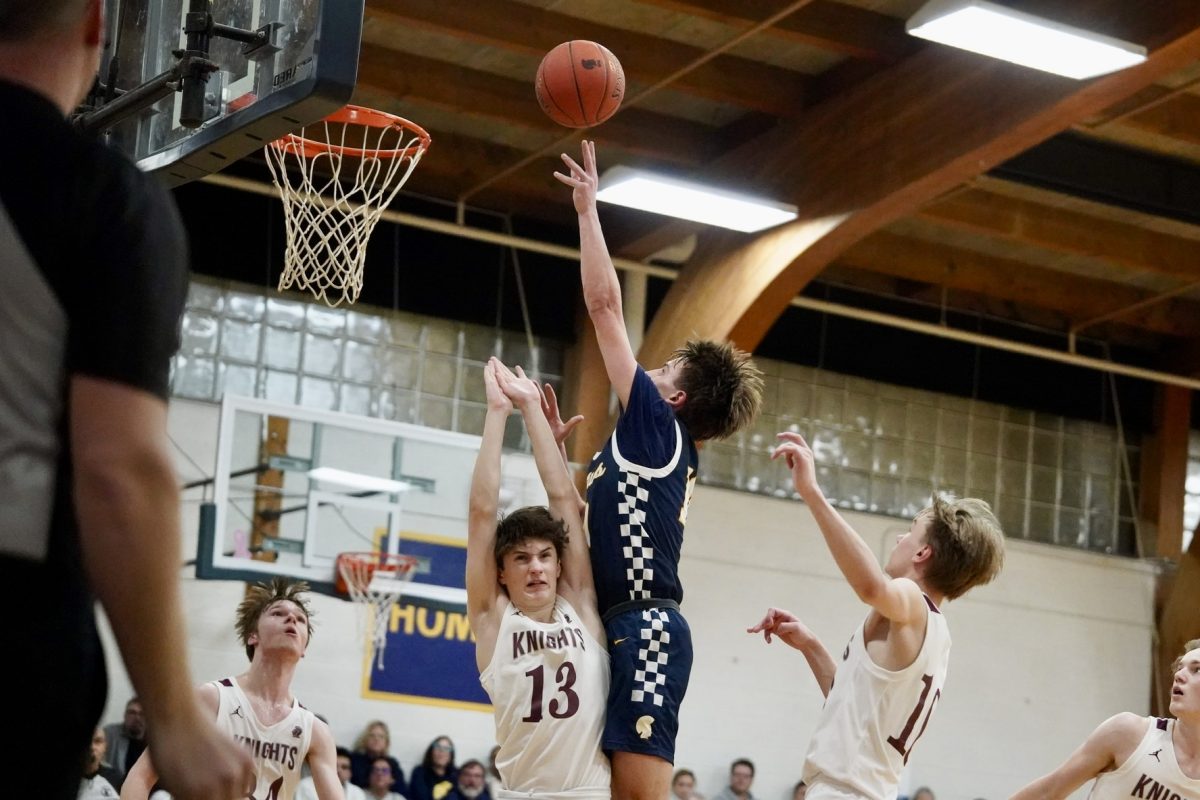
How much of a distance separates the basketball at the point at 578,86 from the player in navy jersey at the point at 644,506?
1.46 m

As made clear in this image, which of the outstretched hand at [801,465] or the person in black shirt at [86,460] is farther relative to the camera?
the outstretched hand at [801,465]

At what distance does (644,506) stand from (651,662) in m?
0.50

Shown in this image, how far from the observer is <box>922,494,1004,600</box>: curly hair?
5.41 m

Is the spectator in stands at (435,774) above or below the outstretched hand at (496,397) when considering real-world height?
below

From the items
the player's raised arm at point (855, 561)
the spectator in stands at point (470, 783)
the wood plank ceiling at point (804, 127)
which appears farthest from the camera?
the spectator in stands at point (470, 783)

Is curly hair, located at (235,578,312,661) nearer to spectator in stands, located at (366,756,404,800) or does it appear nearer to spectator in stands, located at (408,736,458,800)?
spectator in stands, located at (366,756,404,800)

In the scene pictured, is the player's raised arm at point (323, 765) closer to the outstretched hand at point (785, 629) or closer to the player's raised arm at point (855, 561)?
the outstretched hand at point (785, 629)

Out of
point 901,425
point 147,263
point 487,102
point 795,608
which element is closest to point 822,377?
point 901,425

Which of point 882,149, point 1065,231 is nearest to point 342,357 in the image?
point 882,149

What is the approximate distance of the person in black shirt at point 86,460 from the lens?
1914 millimetres

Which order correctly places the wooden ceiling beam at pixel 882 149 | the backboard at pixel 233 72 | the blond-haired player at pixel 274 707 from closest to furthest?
the backboard at pixel 233 72 < the blond-haired player at pixel 274 707 < the wooden ceiling beam at pixel 882 149

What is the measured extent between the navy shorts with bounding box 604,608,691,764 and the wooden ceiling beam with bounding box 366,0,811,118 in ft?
20.6

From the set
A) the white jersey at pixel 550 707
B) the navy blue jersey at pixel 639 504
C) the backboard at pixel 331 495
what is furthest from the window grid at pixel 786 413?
the white jersey at pixel 550 707

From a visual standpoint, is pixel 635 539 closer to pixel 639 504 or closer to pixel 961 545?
pixel 639 504
